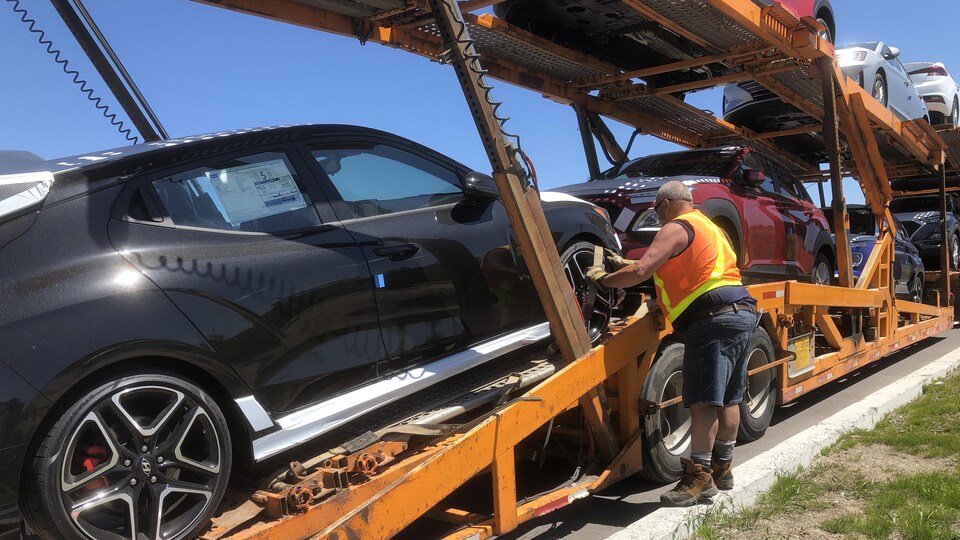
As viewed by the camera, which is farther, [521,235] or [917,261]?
[917,261]

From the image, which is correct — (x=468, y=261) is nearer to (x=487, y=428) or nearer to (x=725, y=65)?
(x=487, y=428)

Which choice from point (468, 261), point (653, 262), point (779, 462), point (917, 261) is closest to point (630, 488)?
point (779, 462)

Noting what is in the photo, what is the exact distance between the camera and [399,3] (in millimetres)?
4371

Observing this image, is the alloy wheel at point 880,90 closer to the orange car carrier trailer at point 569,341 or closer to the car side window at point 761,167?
the orange car carrier trailer at point 569,341

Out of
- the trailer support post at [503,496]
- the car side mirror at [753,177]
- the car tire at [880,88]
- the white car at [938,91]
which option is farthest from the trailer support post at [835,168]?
the white car at [938,91]

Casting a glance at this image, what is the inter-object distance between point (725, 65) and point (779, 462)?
367 centimetres

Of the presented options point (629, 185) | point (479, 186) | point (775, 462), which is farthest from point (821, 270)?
point (479, 186)

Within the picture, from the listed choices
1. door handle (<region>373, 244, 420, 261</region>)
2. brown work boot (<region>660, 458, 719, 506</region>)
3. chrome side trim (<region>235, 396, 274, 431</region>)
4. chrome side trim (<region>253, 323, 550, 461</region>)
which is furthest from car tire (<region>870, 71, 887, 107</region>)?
chrome side trim (<region>235, 396, 274, 431</region>)

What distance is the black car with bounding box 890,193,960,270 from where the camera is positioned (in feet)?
39.3

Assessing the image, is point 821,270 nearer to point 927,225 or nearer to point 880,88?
point 880,88

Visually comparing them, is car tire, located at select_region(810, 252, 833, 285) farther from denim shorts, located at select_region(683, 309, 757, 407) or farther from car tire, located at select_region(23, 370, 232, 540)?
car tire, located at select_region(23, 370, 232, 540)

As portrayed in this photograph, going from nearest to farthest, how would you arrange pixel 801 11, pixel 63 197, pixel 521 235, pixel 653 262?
pixel 63 197, pixel 521 235, pixel 653 262, pixel 801 11

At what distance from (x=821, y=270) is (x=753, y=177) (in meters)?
2.44

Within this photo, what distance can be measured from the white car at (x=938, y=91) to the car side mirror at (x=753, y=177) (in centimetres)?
775
